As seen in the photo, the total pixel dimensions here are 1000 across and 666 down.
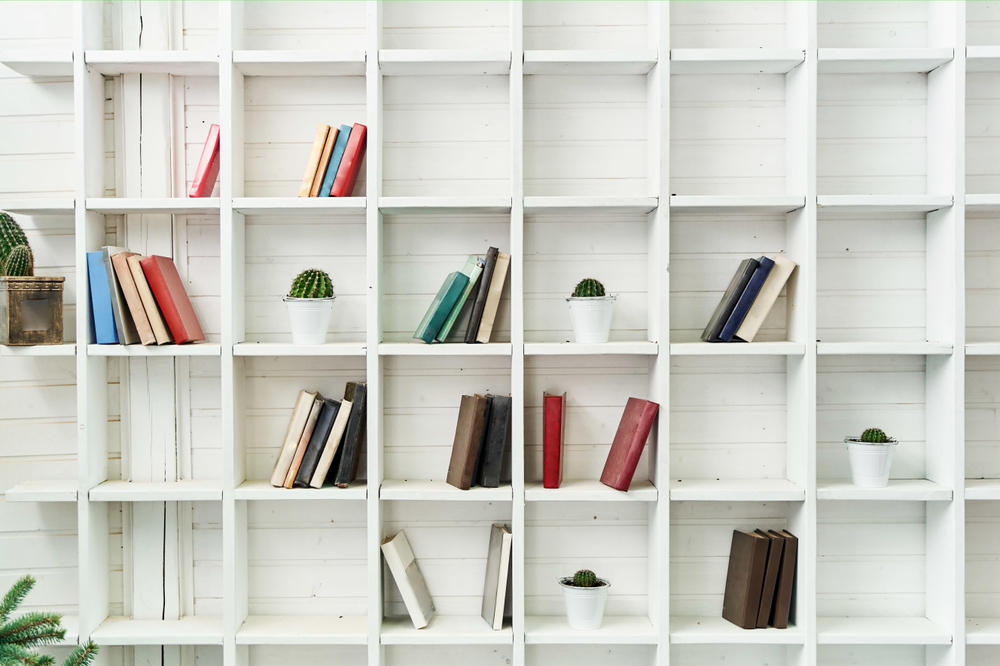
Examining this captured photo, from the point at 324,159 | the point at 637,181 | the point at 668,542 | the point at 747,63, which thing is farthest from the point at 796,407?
the point at 324,159

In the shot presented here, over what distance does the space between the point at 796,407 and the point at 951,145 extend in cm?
88

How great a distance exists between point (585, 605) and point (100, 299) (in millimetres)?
1651

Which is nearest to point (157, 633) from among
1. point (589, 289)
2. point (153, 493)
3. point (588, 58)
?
point (153, 493)

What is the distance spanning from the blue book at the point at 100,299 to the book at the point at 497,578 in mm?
1261

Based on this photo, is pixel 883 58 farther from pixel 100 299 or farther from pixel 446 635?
pixel 100 299

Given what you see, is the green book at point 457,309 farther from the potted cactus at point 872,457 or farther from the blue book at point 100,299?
the potted cactus at point 872,457

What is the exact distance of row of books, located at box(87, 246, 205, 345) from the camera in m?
2.14

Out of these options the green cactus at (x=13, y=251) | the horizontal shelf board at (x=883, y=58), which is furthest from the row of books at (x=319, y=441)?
the horizontal shelf board at (x=883, y=58)

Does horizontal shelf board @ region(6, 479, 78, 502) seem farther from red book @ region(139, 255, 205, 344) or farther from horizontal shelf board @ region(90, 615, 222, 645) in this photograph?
red book @ region(139, 255, 205, 344)

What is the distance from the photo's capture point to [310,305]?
2.15 m

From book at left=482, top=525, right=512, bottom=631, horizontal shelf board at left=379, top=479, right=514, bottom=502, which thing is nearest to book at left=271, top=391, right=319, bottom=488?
horizontal shelf board at left=379, top=479, right=514, bottom=502

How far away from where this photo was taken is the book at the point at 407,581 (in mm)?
2215

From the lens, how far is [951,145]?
2.20 m

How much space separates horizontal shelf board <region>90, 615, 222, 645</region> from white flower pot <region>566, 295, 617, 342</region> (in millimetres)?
1375
